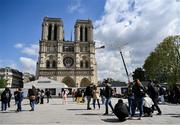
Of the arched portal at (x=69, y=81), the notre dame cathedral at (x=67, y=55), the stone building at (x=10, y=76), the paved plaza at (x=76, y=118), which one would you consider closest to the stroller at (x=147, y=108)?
the paved plaza at (x=76, y=118)

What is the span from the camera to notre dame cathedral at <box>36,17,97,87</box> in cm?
8119

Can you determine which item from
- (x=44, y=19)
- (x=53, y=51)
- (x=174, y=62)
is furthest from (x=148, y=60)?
(x=44, y=19)

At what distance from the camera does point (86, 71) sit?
82.2 meters

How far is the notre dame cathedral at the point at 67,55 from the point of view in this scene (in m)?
81.2

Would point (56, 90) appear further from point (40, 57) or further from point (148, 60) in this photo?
point (40, 57)

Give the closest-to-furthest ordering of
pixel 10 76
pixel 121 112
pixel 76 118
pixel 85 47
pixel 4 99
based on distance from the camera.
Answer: pixel 121 112, pixel 76 118, pixel 4 99, pixel 85 47, pixel 10 76

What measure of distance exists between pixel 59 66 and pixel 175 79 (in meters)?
45.5

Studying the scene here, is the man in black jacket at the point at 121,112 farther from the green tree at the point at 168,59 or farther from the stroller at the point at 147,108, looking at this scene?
the green tree at the point at 168,59

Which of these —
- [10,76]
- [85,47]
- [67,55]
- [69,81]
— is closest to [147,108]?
[69,81]

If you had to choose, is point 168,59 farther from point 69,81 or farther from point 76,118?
point 69,81

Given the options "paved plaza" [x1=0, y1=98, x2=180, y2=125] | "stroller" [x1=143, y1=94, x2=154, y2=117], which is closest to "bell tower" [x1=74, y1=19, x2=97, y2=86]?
"paved plaza" [x1=0, y1=98, x2=180, y2=125]

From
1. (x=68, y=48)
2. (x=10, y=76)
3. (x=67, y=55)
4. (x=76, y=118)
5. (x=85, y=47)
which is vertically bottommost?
(x=76, y=118)

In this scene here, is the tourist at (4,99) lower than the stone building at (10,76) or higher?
lower

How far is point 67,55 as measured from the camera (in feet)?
276
